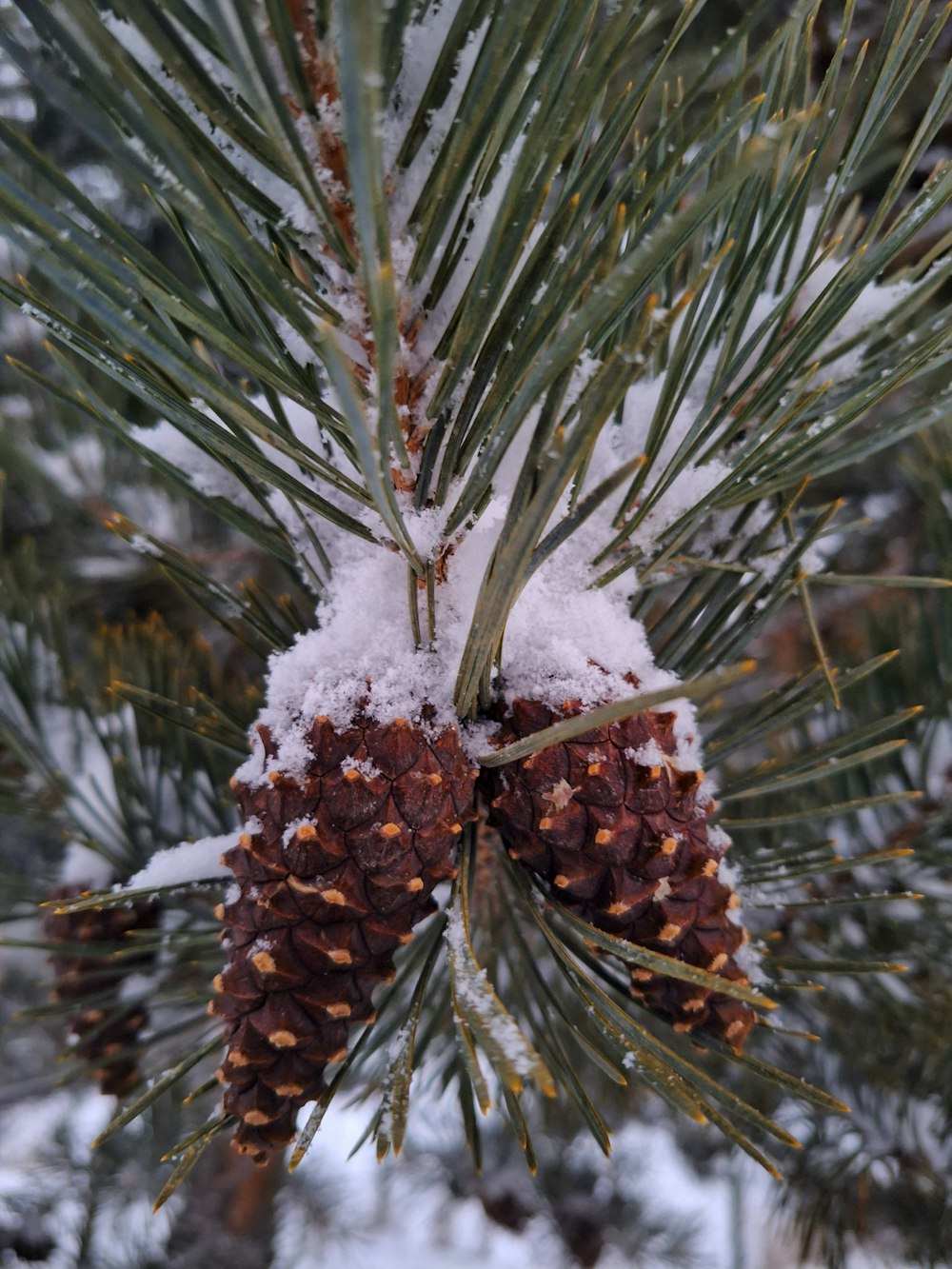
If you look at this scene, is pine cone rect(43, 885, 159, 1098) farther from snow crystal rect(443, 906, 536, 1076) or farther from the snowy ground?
snow crystal rect(443, 906, 536, 1076)

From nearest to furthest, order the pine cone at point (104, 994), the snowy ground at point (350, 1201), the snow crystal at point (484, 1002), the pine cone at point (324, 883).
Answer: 1. the snow crystal at point (484, 1002)
2. the pine cone at point (324, 883)
3. the pine cone at point (104, 994)
4. the snowy ground at point (350, 1201)

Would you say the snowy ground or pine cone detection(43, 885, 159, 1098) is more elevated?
pine cone detection(43, 885, 159, 1098)

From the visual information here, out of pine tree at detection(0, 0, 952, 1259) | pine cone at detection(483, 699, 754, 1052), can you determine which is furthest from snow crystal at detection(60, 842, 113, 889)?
pine cone at detection(483, 699, 754, 1052)

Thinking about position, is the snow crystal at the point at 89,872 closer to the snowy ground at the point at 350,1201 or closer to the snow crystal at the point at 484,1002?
the snowy ground at the point at 350,1201

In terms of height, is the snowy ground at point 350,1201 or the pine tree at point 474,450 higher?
the pine tree at point 474,450

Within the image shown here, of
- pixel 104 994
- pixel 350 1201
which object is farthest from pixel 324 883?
pixel 350 1201

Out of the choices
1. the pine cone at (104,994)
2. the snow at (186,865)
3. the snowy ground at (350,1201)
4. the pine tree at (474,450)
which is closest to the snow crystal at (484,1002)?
the pine tree at (474,450)
